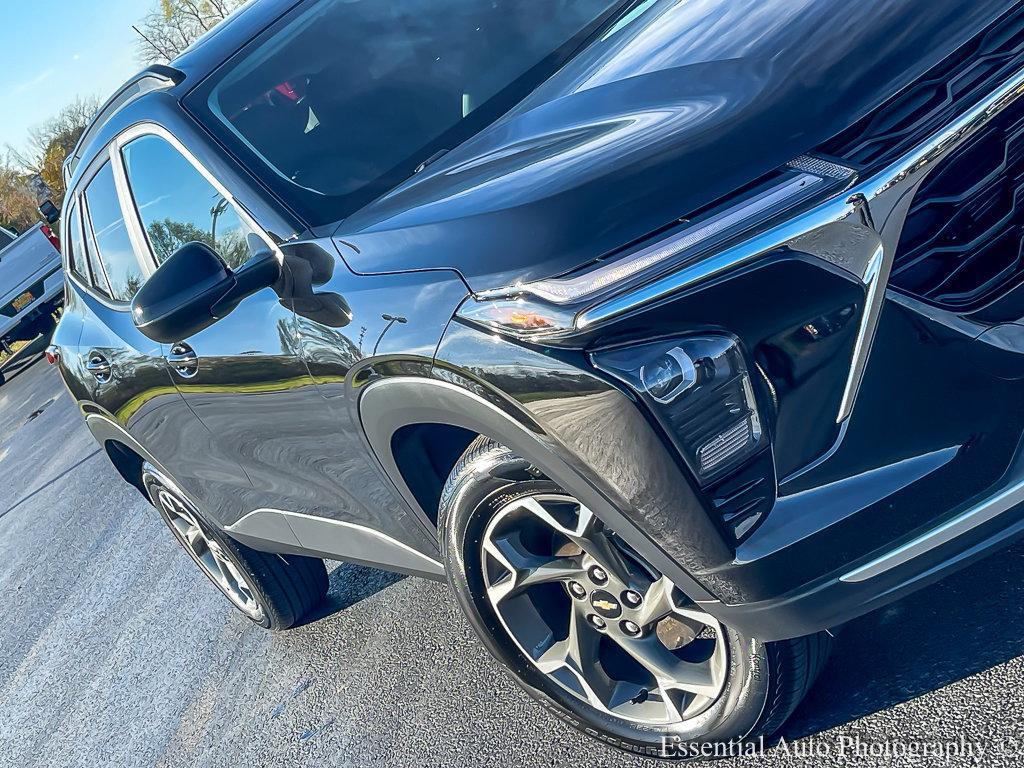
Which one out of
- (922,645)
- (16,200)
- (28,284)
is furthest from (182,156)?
(16,200)

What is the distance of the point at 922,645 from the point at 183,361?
2.27 meters

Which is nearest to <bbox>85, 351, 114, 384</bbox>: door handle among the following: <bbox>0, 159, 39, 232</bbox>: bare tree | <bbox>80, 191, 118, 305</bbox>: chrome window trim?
<bbox>80, 191, 118, 305</bbox>: chrome window trim

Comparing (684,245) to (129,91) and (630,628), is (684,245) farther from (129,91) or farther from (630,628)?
(129,91)

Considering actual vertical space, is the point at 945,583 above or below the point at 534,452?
below

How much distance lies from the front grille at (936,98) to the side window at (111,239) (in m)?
2.55

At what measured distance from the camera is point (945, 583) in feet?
8.75

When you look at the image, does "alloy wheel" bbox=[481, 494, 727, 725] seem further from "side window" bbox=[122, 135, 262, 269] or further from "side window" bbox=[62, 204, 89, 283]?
"side window" bbox=[62, 204, 89, 283]

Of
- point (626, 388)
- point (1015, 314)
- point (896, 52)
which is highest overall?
point (896, 52)

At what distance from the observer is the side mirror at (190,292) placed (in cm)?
243

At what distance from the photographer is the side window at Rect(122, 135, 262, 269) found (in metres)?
2.84

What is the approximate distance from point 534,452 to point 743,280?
0.55 m

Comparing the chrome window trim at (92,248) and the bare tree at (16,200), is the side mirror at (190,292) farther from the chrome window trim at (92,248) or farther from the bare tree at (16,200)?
the bare tree at (16,200)

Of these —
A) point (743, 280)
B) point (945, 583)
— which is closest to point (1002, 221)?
point (743, 280)

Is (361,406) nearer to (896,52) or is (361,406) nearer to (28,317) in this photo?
(896,52)
